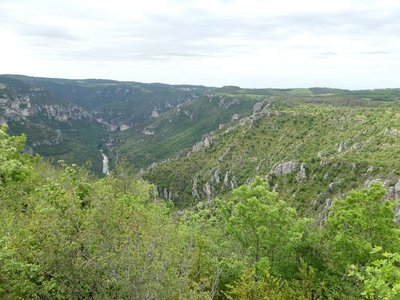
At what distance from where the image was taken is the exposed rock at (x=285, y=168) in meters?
110

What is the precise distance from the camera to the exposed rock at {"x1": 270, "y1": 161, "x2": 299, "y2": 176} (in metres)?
110

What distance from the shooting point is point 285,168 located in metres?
112

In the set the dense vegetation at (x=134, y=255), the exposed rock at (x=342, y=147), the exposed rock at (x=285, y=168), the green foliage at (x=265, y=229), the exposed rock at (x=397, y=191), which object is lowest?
the exposed rock at (x=285, y=168)

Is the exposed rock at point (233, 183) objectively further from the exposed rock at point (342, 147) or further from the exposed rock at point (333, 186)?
the exposed rock at point (333, 186)

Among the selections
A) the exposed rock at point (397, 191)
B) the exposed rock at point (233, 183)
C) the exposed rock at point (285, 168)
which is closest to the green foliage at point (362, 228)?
the exposed rock at point (397, 191)

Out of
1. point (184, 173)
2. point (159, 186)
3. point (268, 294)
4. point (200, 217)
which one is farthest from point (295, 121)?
point (268, 294)

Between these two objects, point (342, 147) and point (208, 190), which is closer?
point (342, 147)

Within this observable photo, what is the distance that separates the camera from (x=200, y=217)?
33625 mm

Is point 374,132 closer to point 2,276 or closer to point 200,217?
point 200,217

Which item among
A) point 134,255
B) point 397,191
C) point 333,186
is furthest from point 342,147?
point 134,255

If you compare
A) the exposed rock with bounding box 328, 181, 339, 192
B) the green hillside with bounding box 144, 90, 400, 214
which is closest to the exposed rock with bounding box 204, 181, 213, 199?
the green hillside with bounding box 144, 90, 400, 214

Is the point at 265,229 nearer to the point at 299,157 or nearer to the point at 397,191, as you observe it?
the point at 397,191

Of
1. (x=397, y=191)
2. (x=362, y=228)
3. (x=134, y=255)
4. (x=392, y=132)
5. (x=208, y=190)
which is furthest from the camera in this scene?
(x=208, y=190)

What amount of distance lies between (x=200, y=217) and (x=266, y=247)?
21.3 feet
